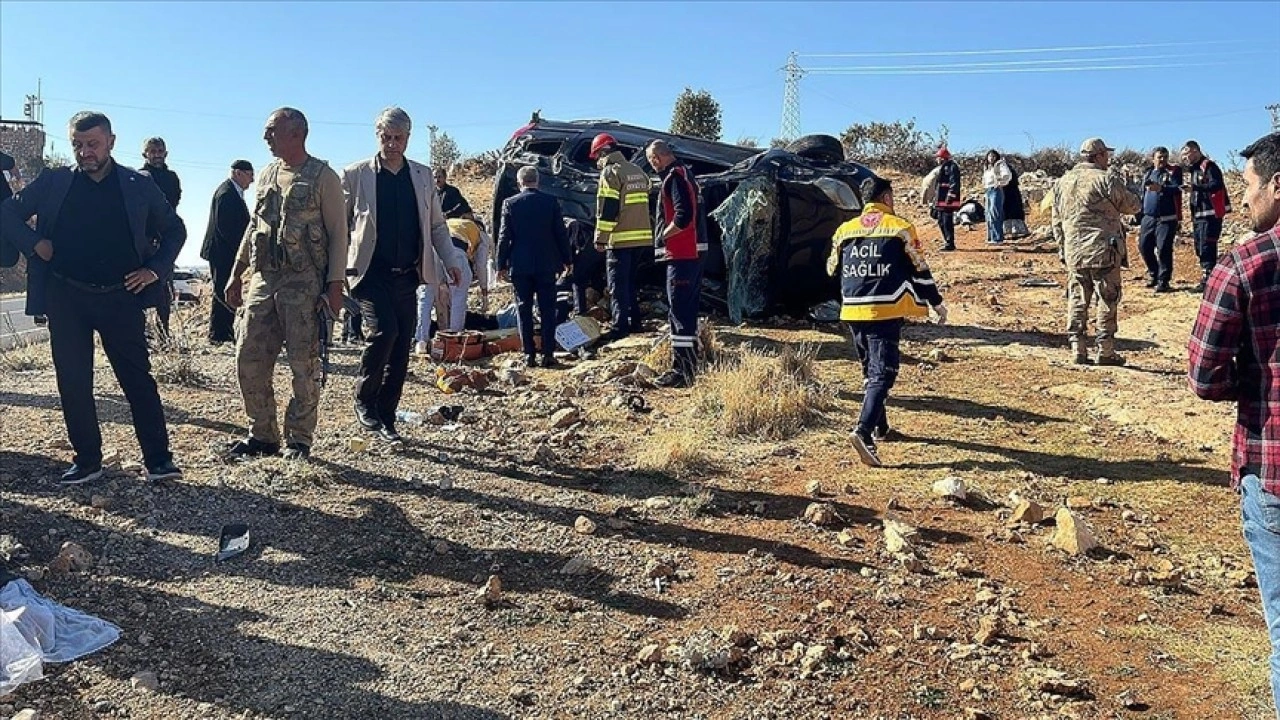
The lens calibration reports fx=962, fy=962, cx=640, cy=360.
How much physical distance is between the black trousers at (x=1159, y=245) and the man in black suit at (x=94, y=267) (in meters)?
10.5

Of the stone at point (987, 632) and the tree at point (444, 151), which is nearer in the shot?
the stone at point (987, 632)

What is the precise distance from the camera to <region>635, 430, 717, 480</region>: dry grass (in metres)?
5.41

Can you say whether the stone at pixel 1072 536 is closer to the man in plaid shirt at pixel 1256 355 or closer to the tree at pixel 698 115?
the man in plaid shirt at pixel 1256 355

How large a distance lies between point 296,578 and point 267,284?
167cm

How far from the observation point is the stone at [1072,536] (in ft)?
14.0

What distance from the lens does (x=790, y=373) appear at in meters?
7.03

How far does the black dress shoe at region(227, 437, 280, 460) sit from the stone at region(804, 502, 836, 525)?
2.88m

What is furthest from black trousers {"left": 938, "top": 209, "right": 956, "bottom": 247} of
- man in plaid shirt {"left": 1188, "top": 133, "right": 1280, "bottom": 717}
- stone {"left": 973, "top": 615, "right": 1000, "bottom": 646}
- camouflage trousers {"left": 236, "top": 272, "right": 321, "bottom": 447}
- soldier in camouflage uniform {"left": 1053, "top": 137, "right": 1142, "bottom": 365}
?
man in plaid shirt {"left": 1188, "top": 133, "right": 1280, "bottom": 717}

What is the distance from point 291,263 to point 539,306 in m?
3.70

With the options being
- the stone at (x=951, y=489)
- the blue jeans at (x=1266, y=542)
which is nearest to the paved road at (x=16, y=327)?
the stone at (x=951, y=489)

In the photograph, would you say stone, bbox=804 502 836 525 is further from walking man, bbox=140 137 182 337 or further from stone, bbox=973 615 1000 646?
walking man, bbox=140 137 182 337

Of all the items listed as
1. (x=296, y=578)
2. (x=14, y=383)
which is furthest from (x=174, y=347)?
(x=296, y=578)

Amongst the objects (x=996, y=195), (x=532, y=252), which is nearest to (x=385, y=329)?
(x=532, y=252)

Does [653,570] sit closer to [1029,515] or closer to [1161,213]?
[1029,515]
